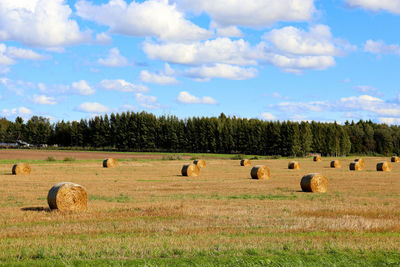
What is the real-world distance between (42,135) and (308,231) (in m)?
166

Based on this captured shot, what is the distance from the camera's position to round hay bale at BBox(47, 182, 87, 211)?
19.8 metres

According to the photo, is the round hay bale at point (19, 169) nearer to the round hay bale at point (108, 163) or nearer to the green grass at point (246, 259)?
the round hay bale at point (108, 163)

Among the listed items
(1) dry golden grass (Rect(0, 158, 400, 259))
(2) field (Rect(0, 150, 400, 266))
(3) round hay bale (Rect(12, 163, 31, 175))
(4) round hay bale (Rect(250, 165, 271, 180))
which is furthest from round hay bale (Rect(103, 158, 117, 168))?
(2) field (Rect(0, 150, 400, 266))

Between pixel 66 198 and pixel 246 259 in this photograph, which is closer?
pixel 246 259

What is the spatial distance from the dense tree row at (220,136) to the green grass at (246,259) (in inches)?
4533

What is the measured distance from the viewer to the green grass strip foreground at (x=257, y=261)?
10906 mm

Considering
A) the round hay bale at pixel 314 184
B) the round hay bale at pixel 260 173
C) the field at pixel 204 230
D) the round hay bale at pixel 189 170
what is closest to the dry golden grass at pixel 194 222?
the field at pixel 204 230

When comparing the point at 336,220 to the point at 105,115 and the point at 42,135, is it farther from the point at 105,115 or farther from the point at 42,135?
the point at 42,135

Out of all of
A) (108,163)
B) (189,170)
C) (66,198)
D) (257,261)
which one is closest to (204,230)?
(257,261)

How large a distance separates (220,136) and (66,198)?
384 feet

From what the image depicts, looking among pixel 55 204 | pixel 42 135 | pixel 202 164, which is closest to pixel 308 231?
pixel 55 204

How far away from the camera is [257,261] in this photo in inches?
434

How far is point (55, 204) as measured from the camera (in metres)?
19.9

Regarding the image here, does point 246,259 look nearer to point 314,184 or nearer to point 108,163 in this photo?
point 314,184
